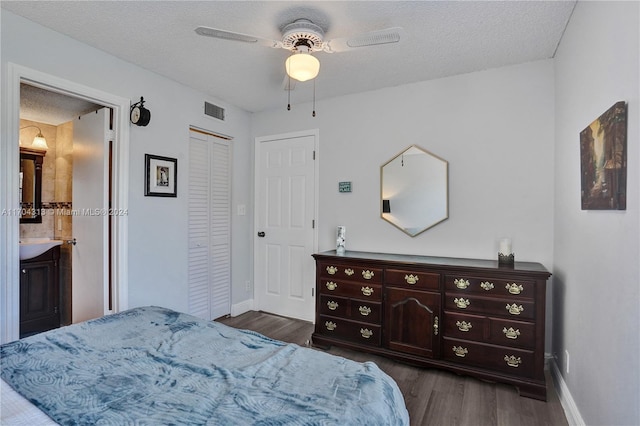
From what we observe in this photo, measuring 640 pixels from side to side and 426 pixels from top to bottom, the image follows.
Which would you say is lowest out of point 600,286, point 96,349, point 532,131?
point 96,349

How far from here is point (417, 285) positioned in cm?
261

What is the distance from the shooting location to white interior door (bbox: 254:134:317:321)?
3711 mm

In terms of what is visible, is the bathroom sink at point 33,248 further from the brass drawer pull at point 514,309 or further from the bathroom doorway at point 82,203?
Result: the brass drawer pull at point 514,309

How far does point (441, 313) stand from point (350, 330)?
83cm

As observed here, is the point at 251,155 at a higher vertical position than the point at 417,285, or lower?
higher

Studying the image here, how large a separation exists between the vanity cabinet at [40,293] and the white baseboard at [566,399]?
4.53 metres

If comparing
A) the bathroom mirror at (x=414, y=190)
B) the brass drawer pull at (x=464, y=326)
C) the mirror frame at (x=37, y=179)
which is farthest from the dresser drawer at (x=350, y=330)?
the mirror frame at (x=37, y=179)

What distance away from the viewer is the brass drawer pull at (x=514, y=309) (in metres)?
2.28

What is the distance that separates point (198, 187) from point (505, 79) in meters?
3.12

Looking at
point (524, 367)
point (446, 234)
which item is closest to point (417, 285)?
point (446, 234)

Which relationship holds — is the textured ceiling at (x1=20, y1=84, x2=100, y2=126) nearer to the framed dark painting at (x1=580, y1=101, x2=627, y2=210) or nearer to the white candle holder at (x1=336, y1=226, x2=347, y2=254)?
the white candle holder at (x1=336, y1=226, x2=347, y2=254)

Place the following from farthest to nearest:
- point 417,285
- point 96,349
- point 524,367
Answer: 1. point 417,285
2. point 524,367
3. point 96,349


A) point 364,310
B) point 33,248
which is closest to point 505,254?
point 364,310

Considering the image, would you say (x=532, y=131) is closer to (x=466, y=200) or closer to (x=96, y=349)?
(x=466, y=200)
